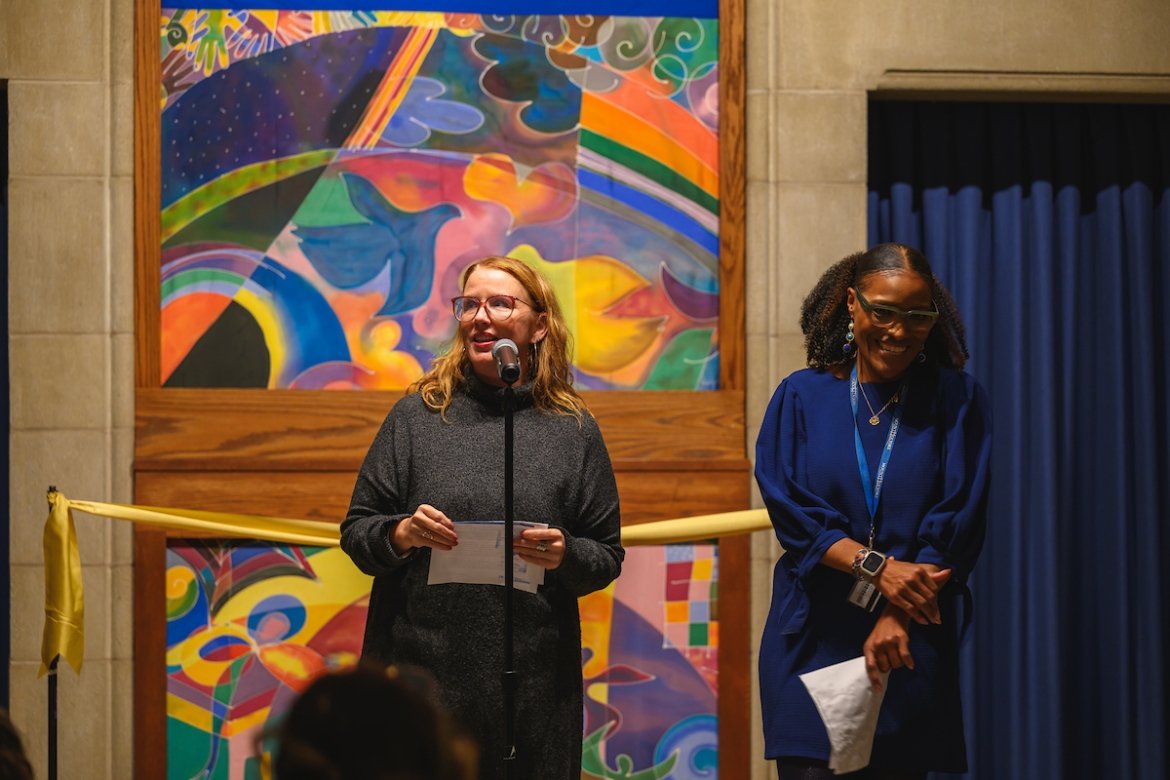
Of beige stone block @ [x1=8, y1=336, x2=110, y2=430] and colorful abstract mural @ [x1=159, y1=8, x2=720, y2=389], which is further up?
colorful abstract mural @ [x1=159, y1=8, x2=720, y2=389]

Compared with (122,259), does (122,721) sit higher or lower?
lower

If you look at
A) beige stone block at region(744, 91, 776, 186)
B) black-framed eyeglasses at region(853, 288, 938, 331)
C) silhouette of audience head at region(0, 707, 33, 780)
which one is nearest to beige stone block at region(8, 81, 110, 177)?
beige stone block at region(744, 91, 776, 186)

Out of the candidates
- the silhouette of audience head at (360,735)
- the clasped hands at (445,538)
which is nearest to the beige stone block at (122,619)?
→ the clasped hands at (445,538)

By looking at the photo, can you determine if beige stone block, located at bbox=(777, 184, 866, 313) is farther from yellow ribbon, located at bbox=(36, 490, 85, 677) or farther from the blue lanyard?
yellow ribbon, located at bbox=(36, 490, 85, 677)

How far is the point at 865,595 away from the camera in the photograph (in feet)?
9.68

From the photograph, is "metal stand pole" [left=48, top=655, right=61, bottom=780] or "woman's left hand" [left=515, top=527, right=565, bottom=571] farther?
"metal stand pole" [left=48, top=655, right=61, bottom=780]

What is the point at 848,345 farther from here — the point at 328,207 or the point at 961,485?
the point at 328,207

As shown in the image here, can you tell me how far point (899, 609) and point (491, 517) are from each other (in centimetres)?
92

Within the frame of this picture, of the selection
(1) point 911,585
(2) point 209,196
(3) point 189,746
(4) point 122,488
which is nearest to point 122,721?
(3) point 189,746

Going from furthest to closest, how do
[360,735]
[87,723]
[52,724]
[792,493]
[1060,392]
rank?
[1060,392]
[87,723]
[52,724]
[792,493]
[360,735]

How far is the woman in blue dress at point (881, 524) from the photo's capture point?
2.93 meters

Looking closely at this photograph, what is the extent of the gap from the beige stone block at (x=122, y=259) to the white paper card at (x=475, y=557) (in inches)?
89.6

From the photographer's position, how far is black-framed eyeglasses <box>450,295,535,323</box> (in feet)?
10.3

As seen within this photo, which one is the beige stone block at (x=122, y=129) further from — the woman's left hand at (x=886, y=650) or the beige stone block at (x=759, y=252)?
the woman's left hand at (x=886, y=650)
